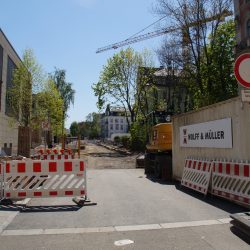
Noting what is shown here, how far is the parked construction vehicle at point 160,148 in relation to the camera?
56.0 feet

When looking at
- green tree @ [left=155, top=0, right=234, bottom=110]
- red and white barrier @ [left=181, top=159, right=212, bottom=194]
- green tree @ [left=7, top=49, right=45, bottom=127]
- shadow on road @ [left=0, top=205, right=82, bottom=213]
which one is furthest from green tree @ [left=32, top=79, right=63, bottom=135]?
shadow on road @ [left=0, top=205, right=82, bottom=213]

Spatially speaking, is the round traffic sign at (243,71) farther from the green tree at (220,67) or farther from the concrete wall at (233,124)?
the green tree at (220,67)

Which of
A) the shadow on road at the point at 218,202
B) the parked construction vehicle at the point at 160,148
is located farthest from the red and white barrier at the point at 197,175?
the parked construction vehicle at the point at 160,148

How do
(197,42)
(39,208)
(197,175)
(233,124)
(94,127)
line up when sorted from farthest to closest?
(94,127) < (197,42) < (197,175) < (233,124) < (39,208)

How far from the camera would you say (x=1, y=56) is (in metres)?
41.1

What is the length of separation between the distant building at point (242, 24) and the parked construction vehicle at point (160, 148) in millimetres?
20068

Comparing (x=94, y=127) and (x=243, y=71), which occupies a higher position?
(x=94, y=127)

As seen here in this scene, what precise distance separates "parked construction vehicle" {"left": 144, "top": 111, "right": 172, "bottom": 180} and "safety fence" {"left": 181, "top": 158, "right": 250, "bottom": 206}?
3.74 meters

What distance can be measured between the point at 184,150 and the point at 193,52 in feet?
70.1

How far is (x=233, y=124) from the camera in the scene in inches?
420

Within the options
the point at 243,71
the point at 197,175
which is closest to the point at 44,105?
the point at 197,175

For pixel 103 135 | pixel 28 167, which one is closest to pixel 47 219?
pixel 28 167

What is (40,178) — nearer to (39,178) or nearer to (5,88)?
(39,178)

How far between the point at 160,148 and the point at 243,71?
10527 mm
